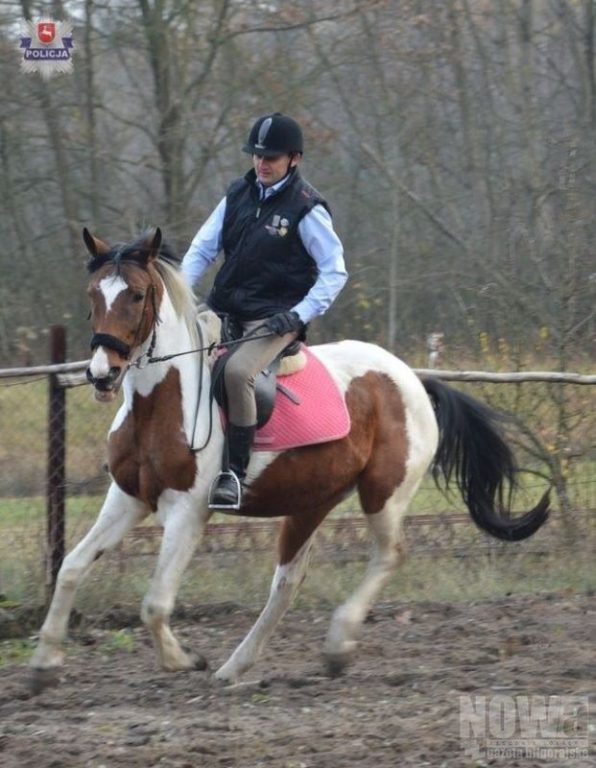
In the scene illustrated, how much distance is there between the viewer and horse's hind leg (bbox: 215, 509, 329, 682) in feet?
18.7

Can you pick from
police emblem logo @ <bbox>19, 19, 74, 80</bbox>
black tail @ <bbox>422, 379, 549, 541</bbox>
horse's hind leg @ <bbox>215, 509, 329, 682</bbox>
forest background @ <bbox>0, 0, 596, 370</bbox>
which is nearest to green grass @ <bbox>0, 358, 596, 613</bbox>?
black tail @ <bbox>422, 379, 549, 541</bbox>

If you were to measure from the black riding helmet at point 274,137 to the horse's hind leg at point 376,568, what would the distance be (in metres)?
1.84

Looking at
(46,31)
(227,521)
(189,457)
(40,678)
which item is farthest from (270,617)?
(46,31)

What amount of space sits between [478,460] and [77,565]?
2.47m

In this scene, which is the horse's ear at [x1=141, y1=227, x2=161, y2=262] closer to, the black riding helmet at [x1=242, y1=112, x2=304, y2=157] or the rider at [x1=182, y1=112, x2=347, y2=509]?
the rider at [x1=182, y1=112, x2=347, y2=509]

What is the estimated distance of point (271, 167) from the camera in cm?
556

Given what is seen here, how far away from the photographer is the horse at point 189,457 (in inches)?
205

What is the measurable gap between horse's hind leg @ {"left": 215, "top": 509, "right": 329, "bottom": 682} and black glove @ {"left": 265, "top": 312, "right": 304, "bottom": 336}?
100 centimetres

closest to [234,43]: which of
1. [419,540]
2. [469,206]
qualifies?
[469,206]

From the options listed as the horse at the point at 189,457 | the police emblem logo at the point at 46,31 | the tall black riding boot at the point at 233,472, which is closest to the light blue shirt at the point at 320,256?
the horse at the point at 189,457

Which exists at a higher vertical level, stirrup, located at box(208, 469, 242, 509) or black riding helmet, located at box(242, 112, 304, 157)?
black riding helmet, located at box(242, 112, 304, 157)

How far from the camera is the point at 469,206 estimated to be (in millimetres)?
17641

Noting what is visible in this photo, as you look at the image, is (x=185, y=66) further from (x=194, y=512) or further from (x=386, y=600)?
(x=194, y=512)

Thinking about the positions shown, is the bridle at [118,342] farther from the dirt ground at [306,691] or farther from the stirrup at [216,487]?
the dirt ground at [306,691]
